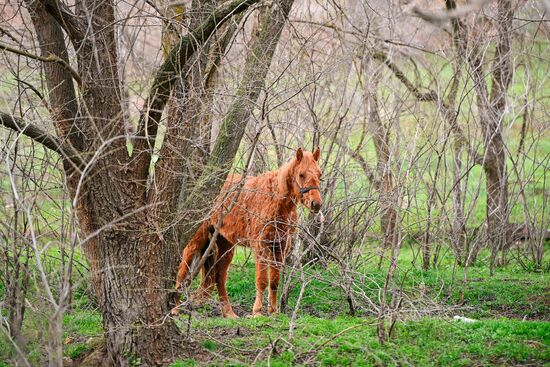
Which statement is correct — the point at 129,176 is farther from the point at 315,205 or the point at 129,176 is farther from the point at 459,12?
the point at 459,12

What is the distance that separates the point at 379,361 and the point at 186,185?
256 cm

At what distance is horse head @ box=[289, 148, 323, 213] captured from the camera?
9461 mm

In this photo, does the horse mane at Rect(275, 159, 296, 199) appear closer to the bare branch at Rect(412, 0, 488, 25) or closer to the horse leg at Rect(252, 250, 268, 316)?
the horse leg at Rect(252, 250, 268, 316)

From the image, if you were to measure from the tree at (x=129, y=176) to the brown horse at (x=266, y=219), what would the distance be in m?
1.94

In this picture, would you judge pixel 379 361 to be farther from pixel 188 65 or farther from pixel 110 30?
pixel 110 30

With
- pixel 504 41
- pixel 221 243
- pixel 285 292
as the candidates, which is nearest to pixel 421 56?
pixel 504 41

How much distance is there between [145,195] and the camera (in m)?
7.62

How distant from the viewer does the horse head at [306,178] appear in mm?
9461

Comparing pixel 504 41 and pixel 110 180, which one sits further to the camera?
pixel 504 41

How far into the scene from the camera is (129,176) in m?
7.55

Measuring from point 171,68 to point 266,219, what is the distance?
9.81ft

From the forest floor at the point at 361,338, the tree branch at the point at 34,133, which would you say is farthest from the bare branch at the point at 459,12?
the tree branch at the point at 34,133

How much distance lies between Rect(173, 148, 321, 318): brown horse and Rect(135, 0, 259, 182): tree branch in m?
2.12

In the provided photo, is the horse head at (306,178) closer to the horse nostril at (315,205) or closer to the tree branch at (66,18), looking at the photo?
the horse nostril at (315,205)
